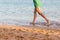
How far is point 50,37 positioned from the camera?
6.37 m

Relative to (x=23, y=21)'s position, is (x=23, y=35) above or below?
above

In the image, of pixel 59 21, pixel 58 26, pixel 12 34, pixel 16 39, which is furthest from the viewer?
pixel 59 21

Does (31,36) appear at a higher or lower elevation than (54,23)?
higher

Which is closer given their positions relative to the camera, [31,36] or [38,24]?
[31,36]

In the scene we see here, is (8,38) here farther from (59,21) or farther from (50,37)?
(59,21)

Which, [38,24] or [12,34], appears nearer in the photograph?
[12,34]

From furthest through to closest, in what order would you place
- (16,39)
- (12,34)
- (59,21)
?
(59,21) < (12,34) < (16,39)

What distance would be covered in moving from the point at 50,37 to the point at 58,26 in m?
3.30

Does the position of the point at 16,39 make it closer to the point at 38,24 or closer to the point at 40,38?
the point at 40,38

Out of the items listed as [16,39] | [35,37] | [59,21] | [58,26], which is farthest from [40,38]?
[59,21]

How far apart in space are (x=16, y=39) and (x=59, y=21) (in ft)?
14.8

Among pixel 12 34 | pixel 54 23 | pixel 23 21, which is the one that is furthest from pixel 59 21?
pixel 12 34

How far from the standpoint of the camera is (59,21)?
414 inches

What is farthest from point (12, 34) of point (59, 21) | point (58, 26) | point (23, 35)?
point (59, 21)
